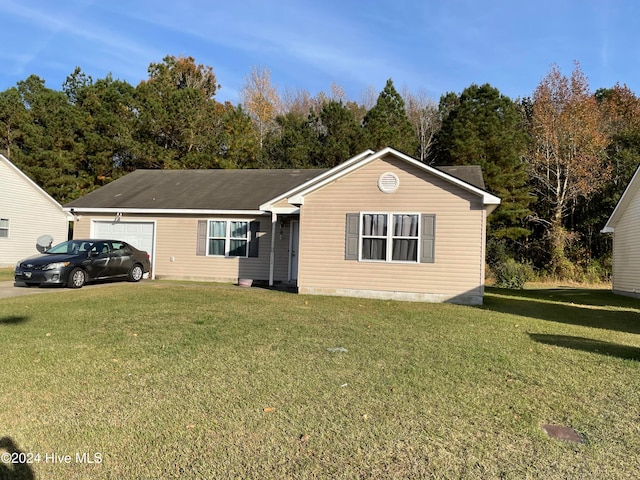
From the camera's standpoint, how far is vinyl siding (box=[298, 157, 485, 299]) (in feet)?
37.0

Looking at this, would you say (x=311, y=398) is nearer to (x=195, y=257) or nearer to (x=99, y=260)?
(x=99, y=260)

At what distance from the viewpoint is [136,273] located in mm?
14352

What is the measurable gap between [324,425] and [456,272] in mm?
8665

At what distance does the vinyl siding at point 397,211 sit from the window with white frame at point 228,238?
3383 mm

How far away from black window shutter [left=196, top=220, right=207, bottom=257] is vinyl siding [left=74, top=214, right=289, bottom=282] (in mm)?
136

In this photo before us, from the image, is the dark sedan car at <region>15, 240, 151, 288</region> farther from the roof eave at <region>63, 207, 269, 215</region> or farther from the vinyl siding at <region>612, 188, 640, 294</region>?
the vinyl siding at <region>612, 188, 640, 294</region>

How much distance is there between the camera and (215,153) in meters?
27.9

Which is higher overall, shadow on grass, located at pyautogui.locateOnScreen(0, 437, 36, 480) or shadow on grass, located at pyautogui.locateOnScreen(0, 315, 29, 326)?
shadow on grass, located at pyautogui.locateOnScreen(0, 315, 29, 326)

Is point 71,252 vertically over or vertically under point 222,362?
over

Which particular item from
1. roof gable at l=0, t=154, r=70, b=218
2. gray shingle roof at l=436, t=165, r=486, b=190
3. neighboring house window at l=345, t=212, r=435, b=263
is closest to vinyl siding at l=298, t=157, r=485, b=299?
neighboring house window at l=345, t=212, r=435, b=263

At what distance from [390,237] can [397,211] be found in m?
0.71

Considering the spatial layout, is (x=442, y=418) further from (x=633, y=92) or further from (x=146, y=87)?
(x=633, y=92)

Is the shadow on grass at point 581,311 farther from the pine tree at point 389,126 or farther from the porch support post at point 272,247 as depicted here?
the pine tree at point 389,126

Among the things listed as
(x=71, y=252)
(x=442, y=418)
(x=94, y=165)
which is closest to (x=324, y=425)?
(x=442, y=418)
